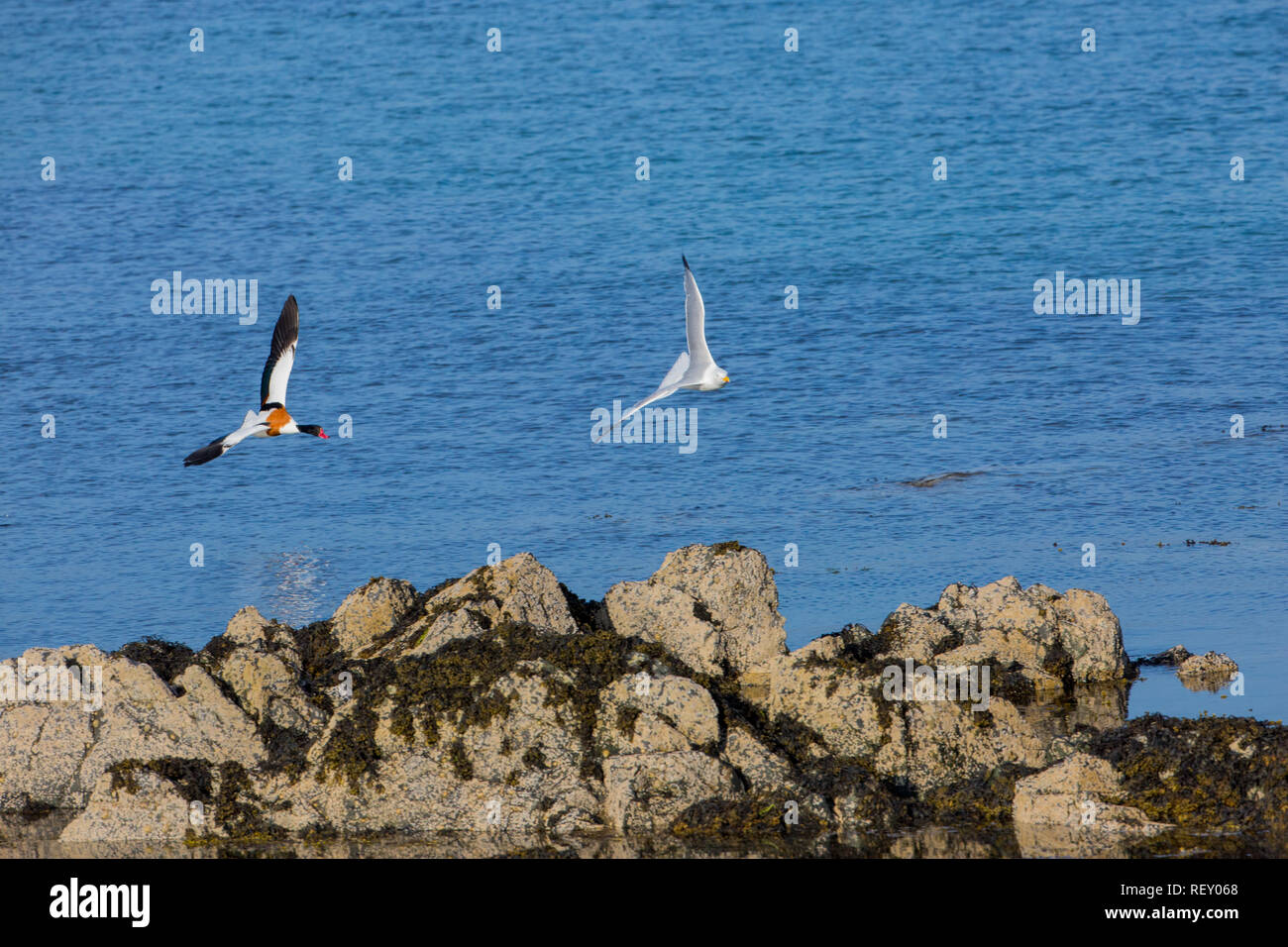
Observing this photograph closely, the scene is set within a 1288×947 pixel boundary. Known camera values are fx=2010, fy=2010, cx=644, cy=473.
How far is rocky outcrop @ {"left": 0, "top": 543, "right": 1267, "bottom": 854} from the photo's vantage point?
50.4ft

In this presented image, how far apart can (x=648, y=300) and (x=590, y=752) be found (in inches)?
848

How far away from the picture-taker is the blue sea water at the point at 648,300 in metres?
24.2

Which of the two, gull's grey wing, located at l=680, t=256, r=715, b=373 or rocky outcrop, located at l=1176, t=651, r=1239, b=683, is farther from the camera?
rocky outcrop, located at l=1176, t=651, r=1239, b=683

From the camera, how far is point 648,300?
36.8m

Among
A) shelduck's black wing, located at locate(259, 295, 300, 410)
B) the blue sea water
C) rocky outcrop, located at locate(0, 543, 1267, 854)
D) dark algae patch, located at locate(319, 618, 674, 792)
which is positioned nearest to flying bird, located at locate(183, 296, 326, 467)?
shelduck's black wing, located at locate(259, 295, 300, 410)

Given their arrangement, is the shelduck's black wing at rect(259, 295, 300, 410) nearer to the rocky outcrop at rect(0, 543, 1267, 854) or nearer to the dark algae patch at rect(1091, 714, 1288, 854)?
the rocky outcrop at rect(0, 543, 1267, 854)

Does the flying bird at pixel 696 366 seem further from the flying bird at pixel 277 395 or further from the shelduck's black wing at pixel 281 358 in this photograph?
the shelduck's black wing at pixel 281 358

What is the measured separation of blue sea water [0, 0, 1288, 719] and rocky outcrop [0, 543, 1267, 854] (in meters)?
2.11

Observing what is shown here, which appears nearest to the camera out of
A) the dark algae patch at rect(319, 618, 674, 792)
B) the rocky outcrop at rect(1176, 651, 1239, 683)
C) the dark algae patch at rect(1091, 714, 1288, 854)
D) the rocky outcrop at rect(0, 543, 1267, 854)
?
the dark algae patch at rect(1091, 714, 1288, 854)

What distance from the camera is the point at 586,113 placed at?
47.5 m

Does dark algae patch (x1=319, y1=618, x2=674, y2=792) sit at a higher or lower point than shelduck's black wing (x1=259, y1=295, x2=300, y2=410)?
lower

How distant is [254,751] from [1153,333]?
21666 mm

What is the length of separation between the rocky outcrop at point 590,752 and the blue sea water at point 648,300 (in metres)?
2.11

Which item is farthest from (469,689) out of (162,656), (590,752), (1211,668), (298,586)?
(298,586)
